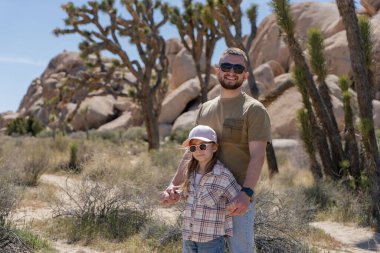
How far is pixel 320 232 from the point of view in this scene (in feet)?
21.3

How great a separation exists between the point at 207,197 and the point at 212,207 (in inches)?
2.5

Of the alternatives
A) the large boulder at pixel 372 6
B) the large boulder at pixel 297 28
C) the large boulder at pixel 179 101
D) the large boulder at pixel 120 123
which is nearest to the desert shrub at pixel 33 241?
the large boulder at pixel 372 6

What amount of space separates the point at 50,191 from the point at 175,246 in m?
3.89

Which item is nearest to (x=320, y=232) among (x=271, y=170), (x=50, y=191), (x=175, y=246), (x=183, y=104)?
(x=175, y=246)

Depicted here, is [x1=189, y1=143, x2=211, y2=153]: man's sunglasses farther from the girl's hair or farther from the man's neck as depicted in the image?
the man's neck

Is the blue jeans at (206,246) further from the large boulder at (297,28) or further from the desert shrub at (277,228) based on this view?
the large boulder at (297,28)

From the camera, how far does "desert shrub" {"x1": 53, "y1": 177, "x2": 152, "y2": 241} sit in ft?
20.1

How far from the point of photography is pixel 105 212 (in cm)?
657

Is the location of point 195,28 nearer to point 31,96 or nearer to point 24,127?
point 24,127

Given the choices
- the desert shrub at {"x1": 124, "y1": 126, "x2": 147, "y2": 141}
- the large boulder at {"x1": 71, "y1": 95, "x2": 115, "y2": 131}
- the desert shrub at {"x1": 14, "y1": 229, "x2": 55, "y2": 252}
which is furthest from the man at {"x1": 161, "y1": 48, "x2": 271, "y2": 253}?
the large boulder at {"x1": 71, "y1": 95, "x2": 115, "y2": 131}

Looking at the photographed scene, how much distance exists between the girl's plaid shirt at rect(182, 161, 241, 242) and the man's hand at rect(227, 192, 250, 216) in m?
0.07

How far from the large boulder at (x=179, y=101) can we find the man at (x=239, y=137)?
A: 27.5 meters

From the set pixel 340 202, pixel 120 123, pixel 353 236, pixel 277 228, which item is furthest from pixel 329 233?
pixel 120 123

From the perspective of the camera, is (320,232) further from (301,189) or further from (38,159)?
(38,159)
